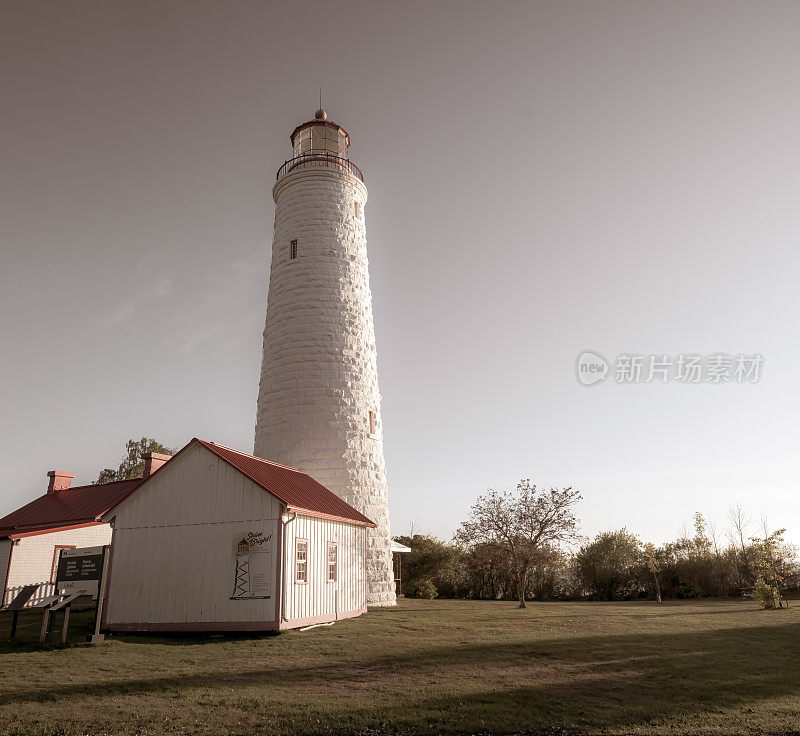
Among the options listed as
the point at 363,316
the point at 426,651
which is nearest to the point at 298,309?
the point at 363,316

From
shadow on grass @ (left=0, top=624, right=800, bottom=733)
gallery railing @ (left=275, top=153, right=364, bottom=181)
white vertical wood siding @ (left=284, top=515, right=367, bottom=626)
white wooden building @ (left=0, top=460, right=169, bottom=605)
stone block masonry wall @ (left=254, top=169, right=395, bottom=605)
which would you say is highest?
gallery railing @ (left=275, top=153, right=364, bottom=181)

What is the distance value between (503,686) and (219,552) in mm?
8661

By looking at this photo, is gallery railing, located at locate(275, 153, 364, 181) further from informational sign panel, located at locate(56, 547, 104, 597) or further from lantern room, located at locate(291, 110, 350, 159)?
informational sign panel, located at locate(56, 547, 104, 597)

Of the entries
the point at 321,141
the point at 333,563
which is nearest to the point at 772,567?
the point at 333,563

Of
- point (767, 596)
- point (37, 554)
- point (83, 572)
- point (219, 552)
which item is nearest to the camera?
point (83, 572)

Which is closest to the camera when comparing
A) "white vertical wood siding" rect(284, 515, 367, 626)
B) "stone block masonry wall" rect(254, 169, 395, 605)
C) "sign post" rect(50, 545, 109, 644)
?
"sign post" rect(50, 545, 109, 644)

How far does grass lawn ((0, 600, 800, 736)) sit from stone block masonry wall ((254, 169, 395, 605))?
7.13 metres

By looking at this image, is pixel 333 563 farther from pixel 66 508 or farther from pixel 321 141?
pixel 321 141

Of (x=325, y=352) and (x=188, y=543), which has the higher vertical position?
(x=325, y=352)

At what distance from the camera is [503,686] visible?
369 inches

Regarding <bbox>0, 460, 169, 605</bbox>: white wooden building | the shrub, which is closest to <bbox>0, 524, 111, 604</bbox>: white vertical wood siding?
<bbox>0, 460, 169, 605</bbox>: white wooden building

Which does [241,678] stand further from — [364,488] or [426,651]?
[364,488]

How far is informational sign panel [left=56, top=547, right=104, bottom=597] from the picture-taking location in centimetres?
1440

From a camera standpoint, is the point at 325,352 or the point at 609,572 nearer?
the point at 325,352
